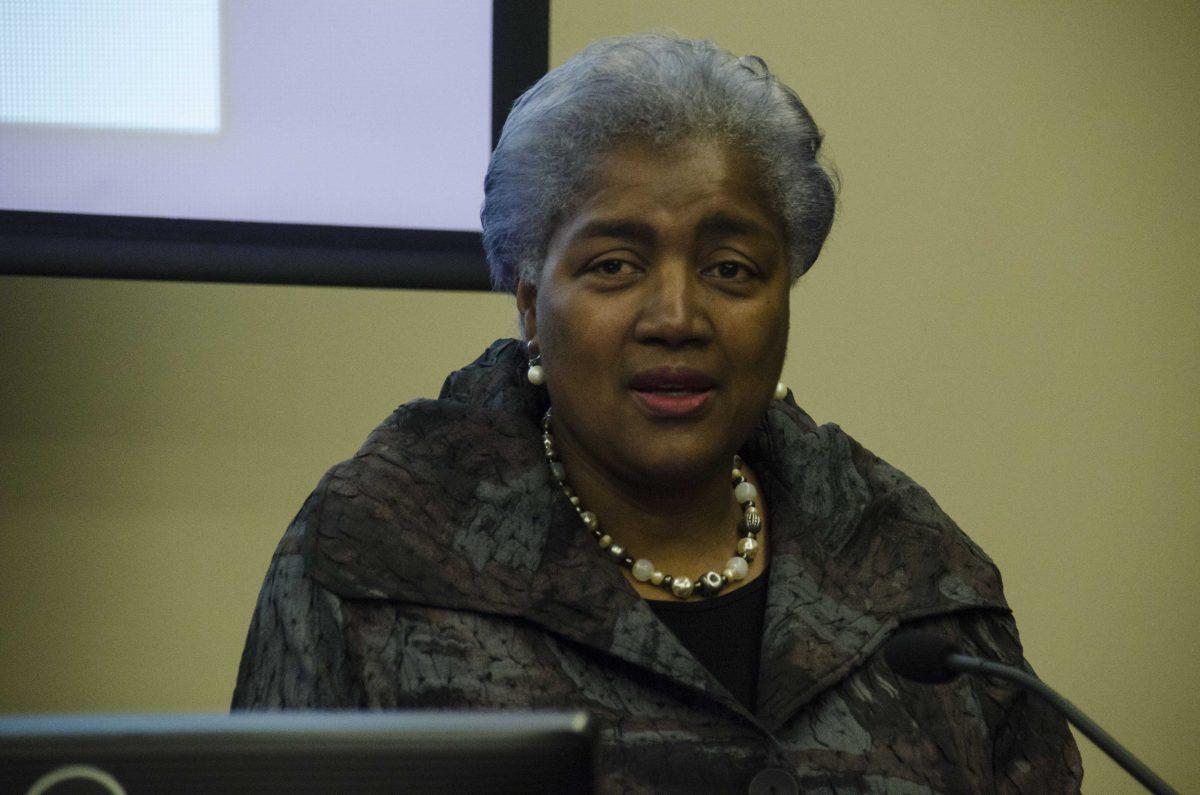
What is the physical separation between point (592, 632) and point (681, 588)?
17 centimetres

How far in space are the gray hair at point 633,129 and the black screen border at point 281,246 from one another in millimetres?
352

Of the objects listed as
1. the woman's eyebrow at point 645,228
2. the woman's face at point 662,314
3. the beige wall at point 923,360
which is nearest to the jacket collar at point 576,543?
the woman's face at point 662,314

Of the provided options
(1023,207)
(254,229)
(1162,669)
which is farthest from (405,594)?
(1162,669)

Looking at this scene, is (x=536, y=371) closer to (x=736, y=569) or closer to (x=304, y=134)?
(x=736, y=569)

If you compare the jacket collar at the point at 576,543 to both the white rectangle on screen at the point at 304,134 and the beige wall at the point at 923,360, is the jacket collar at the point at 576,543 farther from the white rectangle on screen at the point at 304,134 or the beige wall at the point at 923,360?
the beige wall at the point at 923,360

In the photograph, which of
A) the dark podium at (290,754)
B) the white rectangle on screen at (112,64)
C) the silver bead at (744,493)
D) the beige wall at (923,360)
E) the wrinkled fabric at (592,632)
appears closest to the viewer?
the dark podium at (290,754)

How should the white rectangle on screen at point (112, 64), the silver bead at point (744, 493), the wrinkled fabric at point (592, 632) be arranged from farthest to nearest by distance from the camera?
1. the white rectangle on screen at point (112, 64)
2. the silver bead at point (744, 493)
3. the wrinkled fabric at point (592, 632)

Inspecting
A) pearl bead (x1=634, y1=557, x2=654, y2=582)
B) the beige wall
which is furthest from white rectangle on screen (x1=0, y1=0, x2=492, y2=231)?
pearl bead (x1=634, y1=557, x2=654, y2=582)

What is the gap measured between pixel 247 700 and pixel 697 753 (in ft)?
1.36

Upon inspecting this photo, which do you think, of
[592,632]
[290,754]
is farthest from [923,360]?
[290,754]

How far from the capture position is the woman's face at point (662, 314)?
1.37 metres

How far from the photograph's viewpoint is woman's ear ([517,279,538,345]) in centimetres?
149

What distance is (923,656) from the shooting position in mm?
989

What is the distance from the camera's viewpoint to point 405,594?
4.15ft
